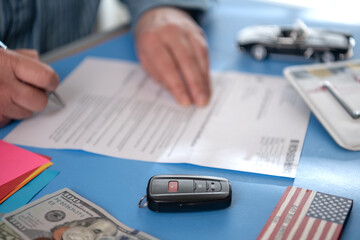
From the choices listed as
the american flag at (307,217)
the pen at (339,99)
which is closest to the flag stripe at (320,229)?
the american flag at (307,217)

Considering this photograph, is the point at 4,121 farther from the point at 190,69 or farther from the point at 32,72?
the point at 190,69

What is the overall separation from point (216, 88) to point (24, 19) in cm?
53

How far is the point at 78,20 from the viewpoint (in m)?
1.29

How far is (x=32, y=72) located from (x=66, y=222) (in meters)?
0.32

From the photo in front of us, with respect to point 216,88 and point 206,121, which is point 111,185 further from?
point 216,88

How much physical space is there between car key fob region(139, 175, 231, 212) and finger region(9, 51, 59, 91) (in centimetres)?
31

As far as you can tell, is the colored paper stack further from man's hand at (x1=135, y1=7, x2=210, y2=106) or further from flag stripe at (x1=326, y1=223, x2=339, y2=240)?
flag stripe at (x1=326, y1=223, x2=339, y2=240)

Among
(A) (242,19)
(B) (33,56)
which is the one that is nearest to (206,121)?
(B) (33,56)

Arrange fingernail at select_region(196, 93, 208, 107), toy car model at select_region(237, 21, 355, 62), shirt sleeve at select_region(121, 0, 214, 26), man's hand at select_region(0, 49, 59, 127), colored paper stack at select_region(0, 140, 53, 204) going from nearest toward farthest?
colored paper stack at select_region(0, 140, 53, 204) → man's hand at select_region(0, 49, 59, 127) → fingernail at select_region(196, 93, 208, 107) → toy car model at select_region(237, 21, 355, 62) → shirt sleeve at select_region(121, 0, 214, 26)

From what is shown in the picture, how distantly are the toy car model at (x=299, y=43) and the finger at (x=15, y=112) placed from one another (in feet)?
1.77

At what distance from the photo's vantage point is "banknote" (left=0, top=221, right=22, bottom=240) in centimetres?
54

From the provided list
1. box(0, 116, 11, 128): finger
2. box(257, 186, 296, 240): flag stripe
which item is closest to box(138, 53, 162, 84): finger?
box(0, 116, 11, 128): finger

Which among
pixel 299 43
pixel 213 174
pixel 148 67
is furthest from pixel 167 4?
pixel 213 174

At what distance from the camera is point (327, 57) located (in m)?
0.98
